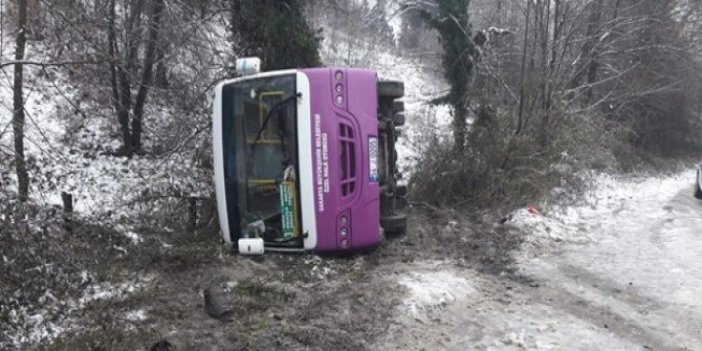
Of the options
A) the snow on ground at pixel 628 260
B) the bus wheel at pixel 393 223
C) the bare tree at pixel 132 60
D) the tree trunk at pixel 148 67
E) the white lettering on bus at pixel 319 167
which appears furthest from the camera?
the tree trunk at pixel 148 67

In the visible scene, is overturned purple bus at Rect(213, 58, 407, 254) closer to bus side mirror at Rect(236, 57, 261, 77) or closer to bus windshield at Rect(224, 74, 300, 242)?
bus windshield at Rect(224, 74, 300, 242)

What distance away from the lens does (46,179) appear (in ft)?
28.6

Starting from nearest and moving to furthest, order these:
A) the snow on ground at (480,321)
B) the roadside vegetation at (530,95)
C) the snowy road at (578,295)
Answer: the snow on ground at (480,321), the snowy road at (578,295), the roadside vegetation at (530,95)

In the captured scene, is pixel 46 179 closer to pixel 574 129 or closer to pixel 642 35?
pixel 574 129

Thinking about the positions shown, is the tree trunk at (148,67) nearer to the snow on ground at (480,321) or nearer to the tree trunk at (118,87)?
the tree trunk at (118,87)

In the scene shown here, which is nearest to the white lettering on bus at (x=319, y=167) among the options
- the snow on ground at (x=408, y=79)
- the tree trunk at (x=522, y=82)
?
the snow on ground at (x=408, y=79)

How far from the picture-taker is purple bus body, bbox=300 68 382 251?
6684mm

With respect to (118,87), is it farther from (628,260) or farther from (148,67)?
(628,260)

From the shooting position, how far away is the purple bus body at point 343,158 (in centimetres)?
668

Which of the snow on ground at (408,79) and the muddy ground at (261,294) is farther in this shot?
the snow on ground at (408,79)

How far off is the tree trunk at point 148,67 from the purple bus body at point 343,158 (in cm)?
320

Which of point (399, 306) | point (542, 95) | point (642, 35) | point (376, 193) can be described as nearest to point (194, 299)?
point (399, 306)

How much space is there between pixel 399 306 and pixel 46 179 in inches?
228

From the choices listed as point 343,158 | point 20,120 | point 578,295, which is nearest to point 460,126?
point 343,158
